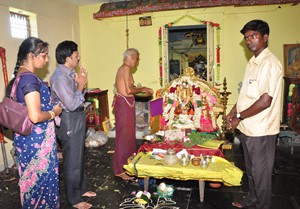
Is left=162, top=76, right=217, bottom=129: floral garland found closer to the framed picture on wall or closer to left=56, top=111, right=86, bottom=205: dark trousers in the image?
the framed picture on wall

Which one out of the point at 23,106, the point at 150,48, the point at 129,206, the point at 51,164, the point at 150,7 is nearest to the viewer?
the point at 23,106

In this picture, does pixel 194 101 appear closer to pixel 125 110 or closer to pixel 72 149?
pixel 125 110

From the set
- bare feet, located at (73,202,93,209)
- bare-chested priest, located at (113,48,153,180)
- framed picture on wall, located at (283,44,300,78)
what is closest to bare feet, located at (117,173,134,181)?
bare-chested priest, located at (113,48,153,180)

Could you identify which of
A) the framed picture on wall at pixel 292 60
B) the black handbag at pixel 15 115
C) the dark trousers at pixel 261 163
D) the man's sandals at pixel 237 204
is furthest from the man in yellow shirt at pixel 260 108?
the framed picture on wall at pixel 292 60

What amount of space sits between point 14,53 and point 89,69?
2.27 m

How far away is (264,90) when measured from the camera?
2482 mm

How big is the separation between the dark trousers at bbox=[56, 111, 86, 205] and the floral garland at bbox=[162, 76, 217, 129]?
7.85ft

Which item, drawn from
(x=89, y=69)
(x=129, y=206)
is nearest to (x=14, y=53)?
(x=89, y=69)

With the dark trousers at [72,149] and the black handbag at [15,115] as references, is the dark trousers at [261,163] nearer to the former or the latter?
the dark trousers at [72,149]

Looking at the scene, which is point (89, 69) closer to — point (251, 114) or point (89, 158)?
point (89, 158)

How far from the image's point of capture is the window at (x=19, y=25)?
4757 mm

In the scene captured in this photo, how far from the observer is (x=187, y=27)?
19.1 feet

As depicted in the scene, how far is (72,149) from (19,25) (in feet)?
10.6

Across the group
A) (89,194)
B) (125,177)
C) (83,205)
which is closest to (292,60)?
(125,177)
